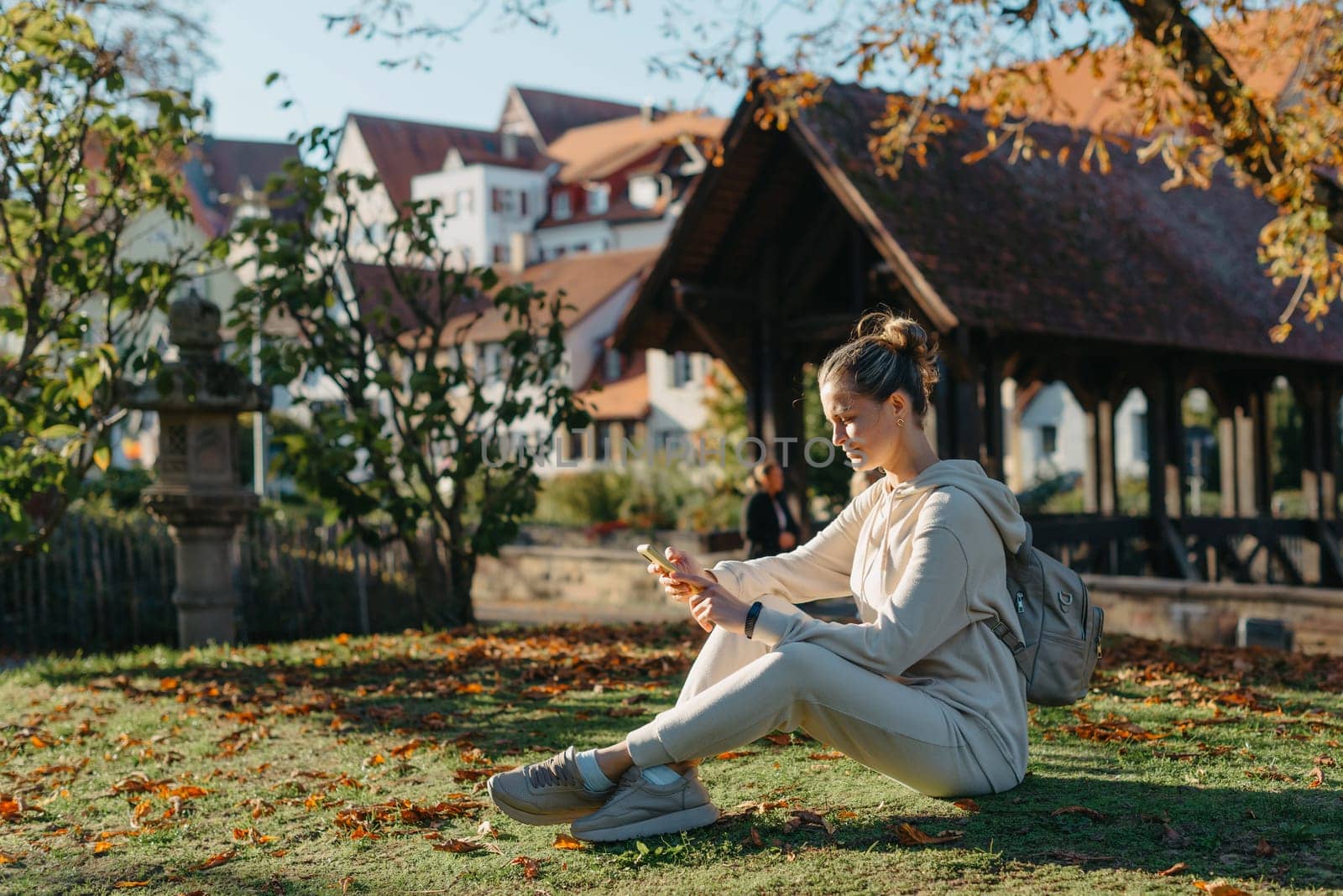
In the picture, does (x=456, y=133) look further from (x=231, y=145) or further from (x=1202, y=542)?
(x=1202, y=542)

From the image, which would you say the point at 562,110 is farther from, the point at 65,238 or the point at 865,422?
the point at 865,422

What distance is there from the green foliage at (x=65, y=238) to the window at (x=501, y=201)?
2409 inches

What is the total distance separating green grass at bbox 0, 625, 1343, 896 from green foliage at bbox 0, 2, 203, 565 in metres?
1.70

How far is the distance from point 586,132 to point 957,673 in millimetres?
74337

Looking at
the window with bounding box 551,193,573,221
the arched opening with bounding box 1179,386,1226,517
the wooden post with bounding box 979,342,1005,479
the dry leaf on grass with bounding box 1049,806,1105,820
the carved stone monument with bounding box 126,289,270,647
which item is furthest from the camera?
the window with bounding box 551,193,573,221

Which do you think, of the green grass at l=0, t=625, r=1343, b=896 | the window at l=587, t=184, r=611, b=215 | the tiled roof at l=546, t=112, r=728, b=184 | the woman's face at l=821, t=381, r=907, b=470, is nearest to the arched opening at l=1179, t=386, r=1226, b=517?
the tiled roof at l=546, t=112, r=728, b=184

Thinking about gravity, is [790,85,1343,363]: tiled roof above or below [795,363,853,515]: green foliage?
above

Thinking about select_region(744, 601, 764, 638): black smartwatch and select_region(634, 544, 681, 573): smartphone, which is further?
select_region(634, 544, 681, 573): smartphone

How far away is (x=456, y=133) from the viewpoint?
7781 cm

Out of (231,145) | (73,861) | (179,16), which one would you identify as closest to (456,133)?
(231,145)

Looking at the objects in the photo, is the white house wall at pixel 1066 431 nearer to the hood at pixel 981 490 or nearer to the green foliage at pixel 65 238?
the green foliage at pixel 65 238

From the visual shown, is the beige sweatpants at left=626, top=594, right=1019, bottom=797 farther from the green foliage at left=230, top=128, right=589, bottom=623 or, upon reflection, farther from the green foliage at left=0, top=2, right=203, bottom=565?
the green foliage at left=230, top=128, right=589, bottom=623

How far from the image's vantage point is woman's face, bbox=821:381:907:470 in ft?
14.0

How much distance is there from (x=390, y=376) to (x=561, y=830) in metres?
7.61
